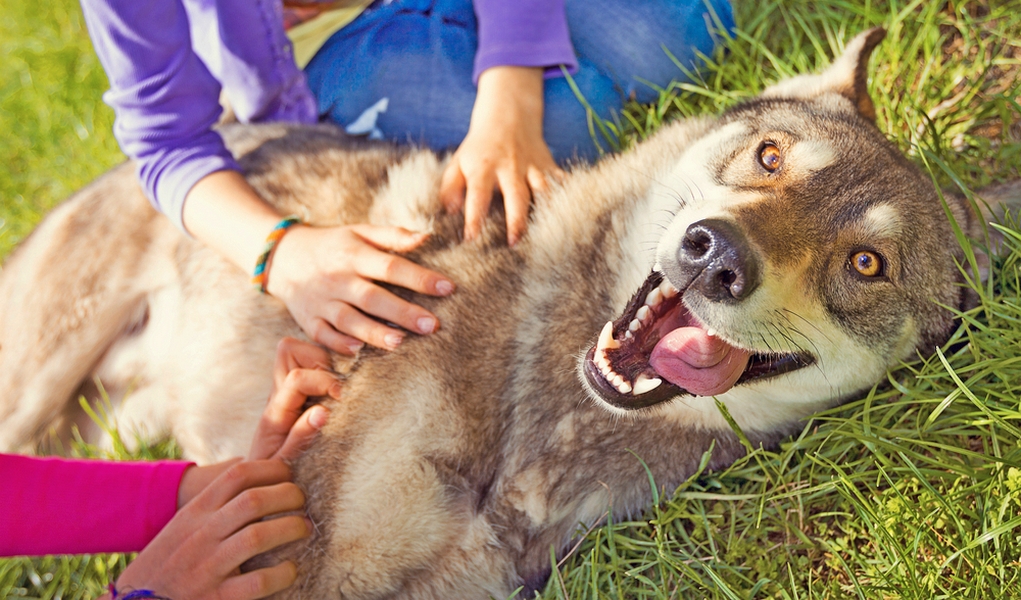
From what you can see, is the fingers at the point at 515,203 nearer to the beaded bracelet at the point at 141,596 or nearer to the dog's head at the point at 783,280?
the dog's head at the point at 783,280

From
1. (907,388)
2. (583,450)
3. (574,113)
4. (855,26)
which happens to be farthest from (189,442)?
(855,26)

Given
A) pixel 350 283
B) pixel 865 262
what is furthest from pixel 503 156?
pixel 865 262

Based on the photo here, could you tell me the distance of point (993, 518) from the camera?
1949 millimetres

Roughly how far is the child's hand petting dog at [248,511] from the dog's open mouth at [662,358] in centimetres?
87

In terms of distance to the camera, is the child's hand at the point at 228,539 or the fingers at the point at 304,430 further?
the fingers at the point at 304,430

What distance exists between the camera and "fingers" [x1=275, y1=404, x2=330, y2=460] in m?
2.14

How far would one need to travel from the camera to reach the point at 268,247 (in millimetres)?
2414

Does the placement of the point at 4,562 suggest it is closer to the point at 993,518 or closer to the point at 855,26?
the point at 993,518

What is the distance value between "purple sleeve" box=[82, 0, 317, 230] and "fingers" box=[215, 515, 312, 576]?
1275 millimetres

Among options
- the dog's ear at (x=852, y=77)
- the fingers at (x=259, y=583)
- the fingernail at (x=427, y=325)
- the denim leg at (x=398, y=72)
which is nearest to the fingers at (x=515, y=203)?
the fingernail at (x=427, y=325)

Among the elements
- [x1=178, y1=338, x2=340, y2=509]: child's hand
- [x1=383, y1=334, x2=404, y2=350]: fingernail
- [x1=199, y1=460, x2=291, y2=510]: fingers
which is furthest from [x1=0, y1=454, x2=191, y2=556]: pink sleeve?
[x1=383, y1=334, x2=404, y2=350]: fingernail

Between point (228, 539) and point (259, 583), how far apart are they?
0.16 meters

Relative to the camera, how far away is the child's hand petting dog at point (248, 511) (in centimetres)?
197

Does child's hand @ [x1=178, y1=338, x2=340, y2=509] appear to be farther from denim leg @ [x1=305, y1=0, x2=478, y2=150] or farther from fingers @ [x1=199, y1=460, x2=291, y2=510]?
denim leg @ [x1=305, y1=0, x2=478, y2=150]
